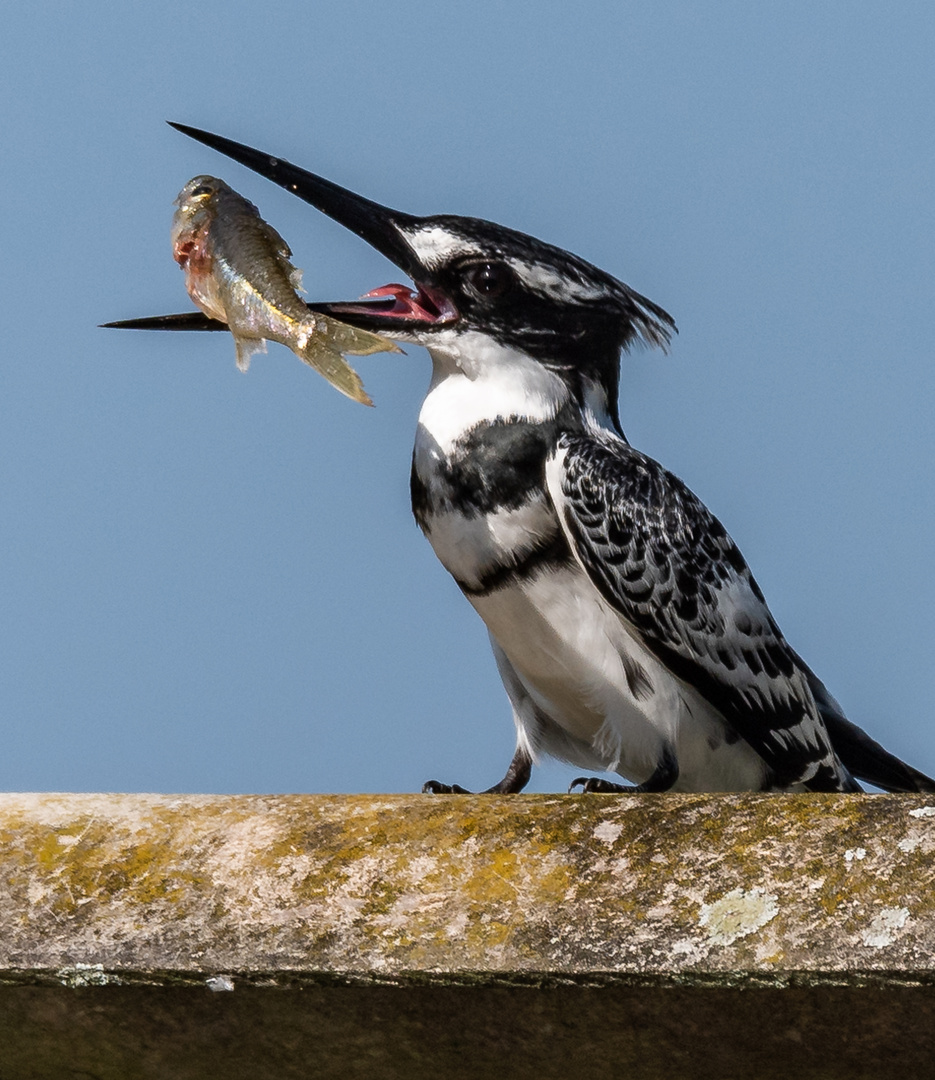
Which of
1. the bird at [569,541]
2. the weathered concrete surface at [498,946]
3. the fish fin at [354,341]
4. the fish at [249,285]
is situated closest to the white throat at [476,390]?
the bird at [569,541]

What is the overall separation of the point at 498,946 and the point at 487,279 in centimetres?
270

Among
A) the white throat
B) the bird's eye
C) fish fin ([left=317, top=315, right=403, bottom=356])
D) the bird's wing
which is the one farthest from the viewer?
the bird's eye

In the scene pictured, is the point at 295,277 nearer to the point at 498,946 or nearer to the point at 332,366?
the point at 332,366

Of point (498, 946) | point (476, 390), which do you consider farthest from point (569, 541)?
point (498, 946)

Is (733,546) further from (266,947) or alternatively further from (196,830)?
(266,947)

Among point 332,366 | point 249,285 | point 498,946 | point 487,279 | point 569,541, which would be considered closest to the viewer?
point 498,946

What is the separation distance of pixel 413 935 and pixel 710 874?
0.46 meters

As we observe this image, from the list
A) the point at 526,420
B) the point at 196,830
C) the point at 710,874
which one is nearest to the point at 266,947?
the point at 196,830

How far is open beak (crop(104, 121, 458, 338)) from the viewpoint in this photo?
180 inches

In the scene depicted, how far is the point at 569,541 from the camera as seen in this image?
4.43m

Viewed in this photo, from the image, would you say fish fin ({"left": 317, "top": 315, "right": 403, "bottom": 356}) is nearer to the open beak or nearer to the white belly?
the open beak

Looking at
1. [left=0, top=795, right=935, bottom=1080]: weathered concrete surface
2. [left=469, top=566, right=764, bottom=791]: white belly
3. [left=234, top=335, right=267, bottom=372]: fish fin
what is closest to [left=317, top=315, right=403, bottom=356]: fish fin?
[left=234, top=335, right=267, bottom=372]: fish fin

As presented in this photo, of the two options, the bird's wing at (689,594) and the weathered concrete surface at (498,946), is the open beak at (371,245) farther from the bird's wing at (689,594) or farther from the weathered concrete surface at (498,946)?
the weathered concrete surface at (498,946)

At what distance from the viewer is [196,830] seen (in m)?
2.87
